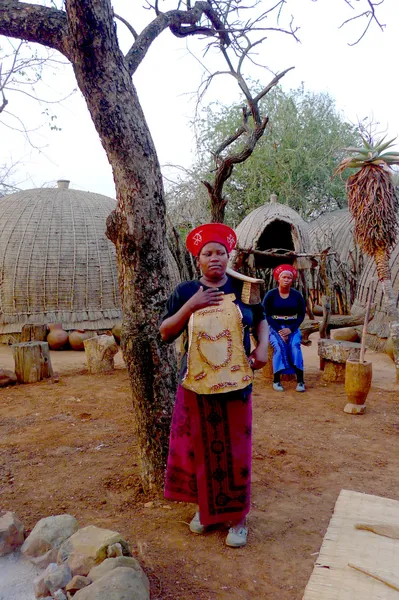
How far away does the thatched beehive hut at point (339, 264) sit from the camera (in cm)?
1215

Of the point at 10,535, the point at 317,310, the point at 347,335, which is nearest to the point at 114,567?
the point at 10,535

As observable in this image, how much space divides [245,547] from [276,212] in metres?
9.20

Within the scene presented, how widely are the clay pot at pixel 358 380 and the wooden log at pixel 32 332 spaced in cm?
542

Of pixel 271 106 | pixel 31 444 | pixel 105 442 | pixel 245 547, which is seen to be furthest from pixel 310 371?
pixel 271 106

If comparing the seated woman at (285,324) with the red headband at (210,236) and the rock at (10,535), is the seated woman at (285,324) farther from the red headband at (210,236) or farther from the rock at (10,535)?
the rock at (10,535)

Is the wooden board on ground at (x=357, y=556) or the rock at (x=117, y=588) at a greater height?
the wooden board on ground at (x=357, y=556)

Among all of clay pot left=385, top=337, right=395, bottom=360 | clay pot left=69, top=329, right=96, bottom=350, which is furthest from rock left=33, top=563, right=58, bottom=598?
clay pot left=69, top=329, right=96, bottom=350

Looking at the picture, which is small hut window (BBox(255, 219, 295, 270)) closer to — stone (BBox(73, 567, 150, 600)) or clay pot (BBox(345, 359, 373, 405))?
clay pot (BBox(345, 359, 373, 405))

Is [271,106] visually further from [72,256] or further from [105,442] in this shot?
[105,442]

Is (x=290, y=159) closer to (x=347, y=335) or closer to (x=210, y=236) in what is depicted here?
(x=347, y=335)

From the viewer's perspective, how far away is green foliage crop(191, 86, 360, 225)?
16.7 meters

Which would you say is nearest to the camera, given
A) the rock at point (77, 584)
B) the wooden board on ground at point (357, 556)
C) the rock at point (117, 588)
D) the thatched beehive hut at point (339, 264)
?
the wooden board on ground at point (357, 556)

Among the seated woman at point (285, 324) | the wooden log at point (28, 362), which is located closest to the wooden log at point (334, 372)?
the seated woman at point (285, 324)

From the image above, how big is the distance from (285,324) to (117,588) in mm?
4549
